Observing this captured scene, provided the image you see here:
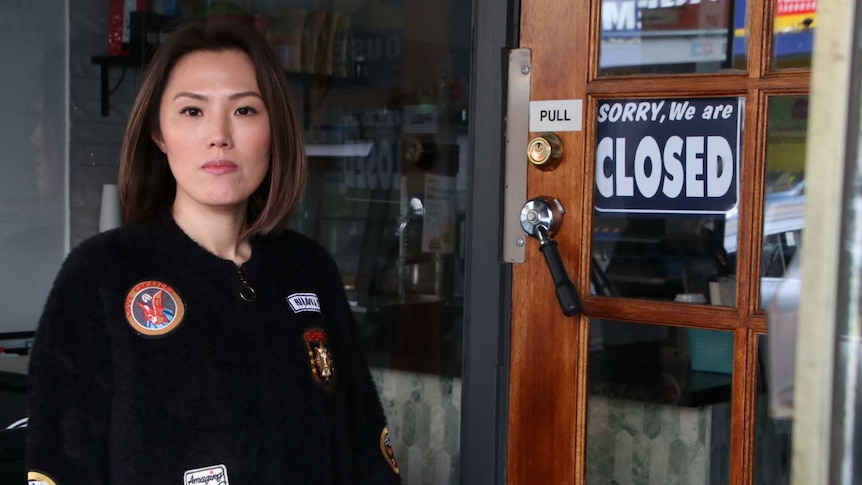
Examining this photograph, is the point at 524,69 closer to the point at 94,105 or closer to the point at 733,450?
the point at 733,450

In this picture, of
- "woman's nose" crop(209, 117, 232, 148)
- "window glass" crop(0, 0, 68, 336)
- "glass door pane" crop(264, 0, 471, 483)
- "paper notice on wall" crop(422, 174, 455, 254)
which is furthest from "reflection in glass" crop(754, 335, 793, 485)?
"window glass" crop(0, 0, 68, 336)

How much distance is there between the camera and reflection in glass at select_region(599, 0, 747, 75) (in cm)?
196

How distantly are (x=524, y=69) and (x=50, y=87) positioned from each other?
7.88 feet

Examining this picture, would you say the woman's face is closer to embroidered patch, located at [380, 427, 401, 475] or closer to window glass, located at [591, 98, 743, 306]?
embroidered patch, located at [380, 427, 401, 475]

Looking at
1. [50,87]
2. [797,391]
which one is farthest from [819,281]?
[50,87]

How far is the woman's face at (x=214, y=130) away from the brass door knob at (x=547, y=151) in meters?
0.63

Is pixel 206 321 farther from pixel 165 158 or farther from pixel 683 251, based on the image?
pixel 683 251

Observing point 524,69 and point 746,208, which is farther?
point 524,69

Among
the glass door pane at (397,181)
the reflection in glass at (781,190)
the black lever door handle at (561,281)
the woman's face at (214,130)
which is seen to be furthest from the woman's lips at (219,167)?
the glass door pane at (397,181)

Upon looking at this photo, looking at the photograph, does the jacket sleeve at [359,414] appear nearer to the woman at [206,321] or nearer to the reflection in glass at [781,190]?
the woman at [206,321]

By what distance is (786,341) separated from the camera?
0.96 m

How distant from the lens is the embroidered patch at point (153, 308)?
150 cm

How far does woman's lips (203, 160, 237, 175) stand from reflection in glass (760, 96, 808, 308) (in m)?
0.93

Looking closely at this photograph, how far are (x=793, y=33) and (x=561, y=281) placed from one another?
595 millimetres
